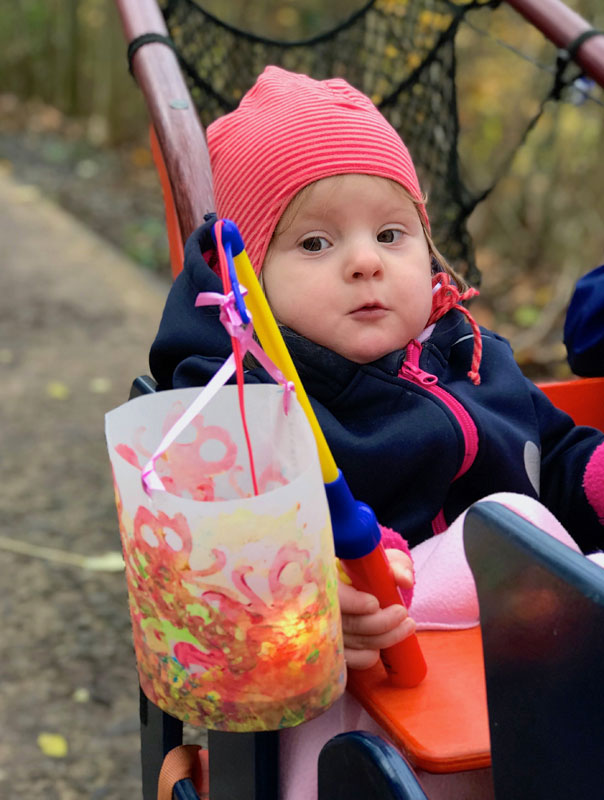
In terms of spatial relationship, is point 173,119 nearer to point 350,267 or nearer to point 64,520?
point 350,267

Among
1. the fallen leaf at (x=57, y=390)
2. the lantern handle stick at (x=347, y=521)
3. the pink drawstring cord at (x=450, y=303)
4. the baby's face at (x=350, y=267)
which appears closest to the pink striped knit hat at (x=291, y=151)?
the baby's face at (x=350, y=267)

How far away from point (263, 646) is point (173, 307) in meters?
0.59

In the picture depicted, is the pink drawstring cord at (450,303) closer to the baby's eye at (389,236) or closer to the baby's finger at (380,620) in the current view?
the baby's eye at (389,236)

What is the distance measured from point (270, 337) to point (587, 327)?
3.04ft

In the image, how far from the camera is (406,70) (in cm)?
217

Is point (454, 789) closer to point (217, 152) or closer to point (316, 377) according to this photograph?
point (316, 377)

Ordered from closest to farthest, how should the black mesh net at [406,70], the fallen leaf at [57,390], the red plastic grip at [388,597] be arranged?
the red plastic grip at [388,597] → the black mesh net at [406,70] → the fallen leaf at [57,390]

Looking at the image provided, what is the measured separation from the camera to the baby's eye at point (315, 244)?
4.35 feet

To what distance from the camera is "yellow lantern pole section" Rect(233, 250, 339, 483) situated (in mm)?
982

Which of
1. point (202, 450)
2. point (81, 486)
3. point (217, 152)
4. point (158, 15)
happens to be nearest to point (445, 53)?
point (158, 15)

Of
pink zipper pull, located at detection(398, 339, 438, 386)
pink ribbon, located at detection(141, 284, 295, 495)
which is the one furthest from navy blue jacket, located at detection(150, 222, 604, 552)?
A: pink ribbon, located at detection(141, 284, 295, 495)

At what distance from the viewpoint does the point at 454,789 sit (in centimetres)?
115

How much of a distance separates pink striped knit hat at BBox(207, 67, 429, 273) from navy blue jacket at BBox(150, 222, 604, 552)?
0.09 metres

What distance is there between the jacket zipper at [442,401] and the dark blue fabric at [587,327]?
0.43 metres
